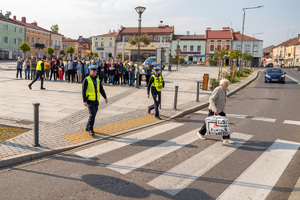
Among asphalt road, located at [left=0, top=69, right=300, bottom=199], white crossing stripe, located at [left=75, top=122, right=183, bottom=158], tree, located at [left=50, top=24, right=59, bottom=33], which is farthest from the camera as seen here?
tree, located at [left=50, top=24, right=59, bottom=33]

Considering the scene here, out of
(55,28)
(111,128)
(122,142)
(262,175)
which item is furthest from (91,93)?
(55,28)

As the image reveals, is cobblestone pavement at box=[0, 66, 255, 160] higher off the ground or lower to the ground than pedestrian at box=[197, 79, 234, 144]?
lower

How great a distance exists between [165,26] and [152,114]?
6563 centimetres

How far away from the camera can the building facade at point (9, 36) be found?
54594mm

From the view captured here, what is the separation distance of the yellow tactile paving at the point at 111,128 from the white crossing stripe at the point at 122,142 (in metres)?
0.55

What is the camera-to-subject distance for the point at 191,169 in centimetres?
507

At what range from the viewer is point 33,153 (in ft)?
18.0

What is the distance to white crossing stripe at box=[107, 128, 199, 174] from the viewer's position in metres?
5.11

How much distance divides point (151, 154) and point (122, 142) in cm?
110

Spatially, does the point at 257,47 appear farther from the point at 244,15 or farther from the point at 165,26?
the point at 244,15

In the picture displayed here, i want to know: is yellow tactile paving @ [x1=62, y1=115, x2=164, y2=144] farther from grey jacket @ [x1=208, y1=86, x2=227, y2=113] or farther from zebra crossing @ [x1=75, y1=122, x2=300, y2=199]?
grey jacket @ [x1=208, y1=86, x2=227, y2=113]

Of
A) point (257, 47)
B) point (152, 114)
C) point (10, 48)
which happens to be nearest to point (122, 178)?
point (152, 114)

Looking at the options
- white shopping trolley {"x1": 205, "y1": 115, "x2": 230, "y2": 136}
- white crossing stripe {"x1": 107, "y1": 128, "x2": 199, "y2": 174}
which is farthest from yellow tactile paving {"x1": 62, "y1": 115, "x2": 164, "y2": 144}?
white shopping trolley {"x1": 205, "y1": 115, "x2": 230, "y2": 136}

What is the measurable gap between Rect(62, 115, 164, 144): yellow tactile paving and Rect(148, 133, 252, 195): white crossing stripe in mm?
2667
